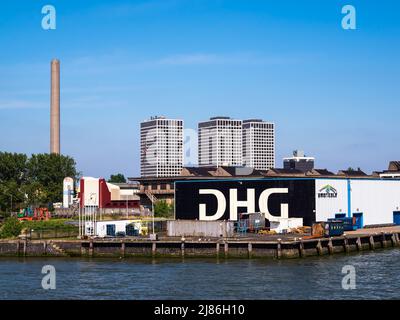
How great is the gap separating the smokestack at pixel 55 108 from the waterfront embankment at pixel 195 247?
88686 millimetres

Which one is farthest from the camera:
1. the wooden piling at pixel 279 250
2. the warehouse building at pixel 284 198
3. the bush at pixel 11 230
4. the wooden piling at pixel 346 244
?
the bush at pixel 11 230

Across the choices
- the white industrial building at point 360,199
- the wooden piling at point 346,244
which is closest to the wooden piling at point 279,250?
the wooden piling at point 346,244

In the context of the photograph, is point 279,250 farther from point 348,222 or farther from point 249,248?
point 348,222

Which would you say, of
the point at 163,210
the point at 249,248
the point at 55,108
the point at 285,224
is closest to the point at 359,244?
the point at 285,224

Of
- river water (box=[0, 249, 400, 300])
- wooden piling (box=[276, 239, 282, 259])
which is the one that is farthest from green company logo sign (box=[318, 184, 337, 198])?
wooden piling (box=[276, 239, 282, 259])

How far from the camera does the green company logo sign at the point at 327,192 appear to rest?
278ft

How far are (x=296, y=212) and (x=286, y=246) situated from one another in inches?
765

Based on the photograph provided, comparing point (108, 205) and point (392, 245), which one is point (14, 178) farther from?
point (392, 245)

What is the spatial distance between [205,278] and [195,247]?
1699cm

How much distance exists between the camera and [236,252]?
66.4 meters

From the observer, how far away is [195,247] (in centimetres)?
6812

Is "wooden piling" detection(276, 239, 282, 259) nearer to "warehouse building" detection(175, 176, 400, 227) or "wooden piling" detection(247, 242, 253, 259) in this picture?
"wooden piling" detection(247, 242, 253, 259)

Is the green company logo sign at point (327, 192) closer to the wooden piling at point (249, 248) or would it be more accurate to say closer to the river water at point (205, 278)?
the river water at point (205, 278)
